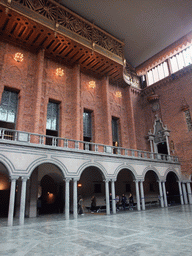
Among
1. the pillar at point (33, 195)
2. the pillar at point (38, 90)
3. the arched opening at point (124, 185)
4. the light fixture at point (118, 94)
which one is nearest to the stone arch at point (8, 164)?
the pillar at point (33, 195)

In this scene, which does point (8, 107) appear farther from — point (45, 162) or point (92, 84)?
point (92, 84)

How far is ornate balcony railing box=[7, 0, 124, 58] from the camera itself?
51.7ft

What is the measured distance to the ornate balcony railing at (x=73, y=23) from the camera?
1576 centimetres

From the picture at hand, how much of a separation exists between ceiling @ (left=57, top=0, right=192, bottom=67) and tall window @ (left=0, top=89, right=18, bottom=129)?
31.4 feet

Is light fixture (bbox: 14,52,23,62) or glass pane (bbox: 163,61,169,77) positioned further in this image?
glass pane (bbox: 163,61,169,77)

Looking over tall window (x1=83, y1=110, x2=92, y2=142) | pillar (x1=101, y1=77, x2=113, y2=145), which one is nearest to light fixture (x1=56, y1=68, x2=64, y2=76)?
tall window (x1=83, y1=110, x2=92, y2=142)

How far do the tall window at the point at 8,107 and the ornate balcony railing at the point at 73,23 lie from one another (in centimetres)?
660

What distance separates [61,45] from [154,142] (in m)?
15.7

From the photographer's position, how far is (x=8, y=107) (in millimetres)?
15820

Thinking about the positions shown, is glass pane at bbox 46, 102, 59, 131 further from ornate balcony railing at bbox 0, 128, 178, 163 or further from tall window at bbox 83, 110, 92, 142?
tall window at bbox 83, 110, 92, 142

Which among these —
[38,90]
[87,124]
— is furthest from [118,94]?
[38,90]

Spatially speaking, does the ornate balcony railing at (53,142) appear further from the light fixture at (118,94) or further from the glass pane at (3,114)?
the light fixture at (118,94)

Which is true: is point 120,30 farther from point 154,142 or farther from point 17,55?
point 154,142

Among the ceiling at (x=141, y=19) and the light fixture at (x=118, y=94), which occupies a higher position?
the ceiling at (x=141, y=19)
